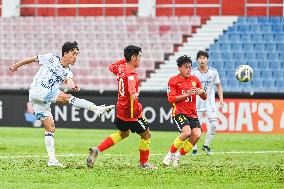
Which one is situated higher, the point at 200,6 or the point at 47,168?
the point at 200,6

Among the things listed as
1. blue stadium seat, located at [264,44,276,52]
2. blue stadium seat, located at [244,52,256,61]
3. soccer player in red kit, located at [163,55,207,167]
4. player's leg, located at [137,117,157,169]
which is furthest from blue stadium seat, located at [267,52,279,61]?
player's leg, located at [137,117,157,169]

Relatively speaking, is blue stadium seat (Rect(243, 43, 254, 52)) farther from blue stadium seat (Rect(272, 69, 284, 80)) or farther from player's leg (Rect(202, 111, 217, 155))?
player's leg (Rect(202, 111, 217, 155))

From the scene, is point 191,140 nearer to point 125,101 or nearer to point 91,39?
point 125,101

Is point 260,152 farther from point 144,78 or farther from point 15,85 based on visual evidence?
point 15,85

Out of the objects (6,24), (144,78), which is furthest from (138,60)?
(6,24)

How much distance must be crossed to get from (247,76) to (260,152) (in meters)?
2.04

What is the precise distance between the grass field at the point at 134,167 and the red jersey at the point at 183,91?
2.93 feet

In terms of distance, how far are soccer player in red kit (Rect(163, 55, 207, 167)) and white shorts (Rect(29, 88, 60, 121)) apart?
195cm

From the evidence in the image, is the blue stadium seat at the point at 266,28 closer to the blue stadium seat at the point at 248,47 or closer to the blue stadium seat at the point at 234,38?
the blue stadium seat at the point at 248,47

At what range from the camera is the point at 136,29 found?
35781mm

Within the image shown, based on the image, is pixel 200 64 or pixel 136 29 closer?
pixel 200 64

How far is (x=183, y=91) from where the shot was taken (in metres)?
14.1

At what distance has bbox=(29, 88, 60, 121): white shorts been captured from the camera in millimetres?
13469

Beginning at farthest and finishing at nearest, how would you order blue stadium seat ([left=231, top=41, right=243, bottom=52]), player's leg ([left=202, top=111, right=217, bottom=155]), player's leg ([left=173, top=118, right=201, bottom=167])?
1. blue stadium seat ([left=231, top=41, right=243, bottom=52])
2. player's leg ([left=202, top=111, right=217, bottom=155])
3. player's leg ([left=173, top=118, right=201, bottom=167])
